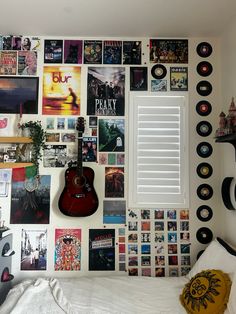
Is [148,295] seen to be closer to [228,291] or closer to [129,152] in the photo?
[228,291]

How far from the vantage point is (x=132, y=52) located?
2.37m

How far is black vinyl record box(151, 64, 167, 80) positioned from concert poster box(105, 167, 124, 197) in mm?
862

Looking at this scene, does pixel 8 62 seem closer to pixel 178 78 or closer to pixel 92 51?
pixel 92 51

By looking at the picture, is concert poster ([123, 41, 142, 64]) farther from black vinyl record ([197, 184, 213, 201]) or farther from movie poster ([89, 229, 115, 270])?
movie poster ([89, 229, 115, 270])

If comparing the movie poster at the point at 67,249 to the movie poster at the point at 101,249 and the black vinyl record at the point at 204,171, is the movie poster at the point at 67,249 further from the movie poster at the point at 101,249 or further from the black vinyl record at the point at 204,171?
the black vinyl record at the point at 204,171

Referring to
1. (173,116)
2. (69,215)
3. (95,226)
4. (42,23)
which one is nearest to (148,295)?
(95,226)

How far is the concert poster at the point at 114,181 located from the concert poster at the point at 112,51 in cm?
95

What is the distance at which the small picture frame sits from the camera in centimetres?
236

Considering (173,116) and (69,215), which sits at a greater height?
(173,116)

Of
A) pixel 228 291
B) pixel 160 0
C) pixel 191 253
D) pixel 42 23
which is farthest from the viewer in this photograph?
pixel 191 253

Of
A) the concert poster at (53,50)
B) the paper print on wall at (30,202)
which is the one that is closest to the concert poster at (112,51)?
the concert poster at (53,50)

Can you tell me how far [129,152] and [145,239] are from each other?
75cm

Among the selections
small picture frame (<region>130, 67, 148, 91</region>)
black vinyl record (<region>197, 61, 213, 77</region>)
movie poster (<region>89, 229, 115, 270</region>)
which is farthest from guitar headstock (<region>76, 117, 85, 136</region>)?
→ black vinyl record (<region>197, 61, 213, 77</region>)

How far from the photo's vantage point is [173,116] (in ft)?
7.68
